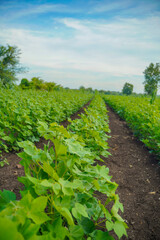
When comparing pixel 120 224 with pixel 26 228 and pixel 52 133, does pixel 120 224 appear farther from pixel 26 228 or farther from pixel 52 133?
pixel 52 133

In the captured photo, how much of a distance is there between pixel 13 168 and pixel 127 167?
249 cm

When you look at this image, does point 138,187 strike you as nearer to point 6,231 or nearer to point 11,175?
point 11,175

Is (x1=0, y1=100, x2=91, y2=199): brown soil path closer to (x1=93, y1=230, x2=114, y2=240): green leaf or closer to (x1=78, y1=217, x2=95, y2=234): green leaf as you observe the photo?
(x1=78, y1=217, x2=95, y2=234): green leaf

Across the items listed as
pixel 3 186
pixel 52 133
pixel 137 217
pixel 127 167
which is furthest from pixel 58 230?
pixel 127 167

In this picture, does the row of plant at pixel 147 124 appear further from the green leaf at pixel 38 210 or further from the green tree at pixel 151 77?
the green tree at pixel 151 77

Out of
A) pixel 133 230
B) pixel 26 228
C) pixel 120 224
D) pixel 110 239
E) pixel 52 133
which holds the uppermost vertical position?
pixel 52 133

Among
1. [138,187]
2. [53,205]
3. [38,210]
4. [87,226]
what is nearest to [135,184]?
[138,187]

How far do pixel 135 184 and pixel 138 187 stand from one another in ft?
0.28

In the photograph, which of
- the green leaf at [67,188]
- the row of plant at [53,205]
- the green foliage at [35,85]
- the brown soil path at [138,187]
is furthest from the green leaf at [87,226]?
the green foliage at [35,85]

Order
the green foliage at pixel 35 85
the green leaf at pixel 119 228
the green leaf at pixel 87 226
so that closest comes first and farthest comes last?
1. the green leaf at pixel 119 228
2. the green leaf at pixel 87 226
3. the green foliage at pixel 35 85

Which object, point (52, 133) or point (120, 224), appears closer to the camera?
point (120, 224)

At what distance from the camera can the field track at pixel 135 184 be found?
2034 mm

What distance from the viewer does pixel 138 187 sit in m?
2.86

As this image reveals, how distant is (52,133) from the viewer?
1.19m
